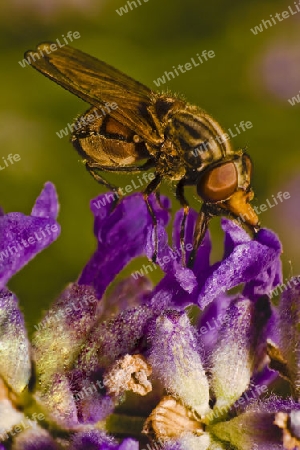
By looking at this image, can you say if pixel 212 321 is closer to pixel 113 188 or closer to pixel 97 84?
pixel 113 188

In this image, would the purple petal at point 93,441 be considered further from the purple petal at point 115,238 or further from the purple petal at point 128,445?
the purple petal at point 115,238

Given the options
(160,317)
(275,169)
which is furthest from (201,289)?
(275,169)

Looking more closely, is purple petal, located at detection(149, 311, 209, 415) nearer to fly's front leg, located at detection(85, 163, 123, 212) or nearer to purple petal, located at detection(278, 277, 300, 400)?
purple petal, located at detection(278, 277, 300, 400)

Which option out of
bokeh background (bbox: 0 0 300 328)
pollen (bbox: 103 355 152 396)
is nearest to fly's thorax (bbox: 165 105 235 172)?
pollen (bbox: 103 355 152 396)

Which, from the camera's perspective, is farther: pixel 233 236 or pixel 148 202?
pixel 148 202

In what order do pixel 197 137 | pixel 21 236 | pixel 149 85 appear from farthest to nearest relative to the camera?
pixel 149 85
pixel 197 137
pixel 21 236

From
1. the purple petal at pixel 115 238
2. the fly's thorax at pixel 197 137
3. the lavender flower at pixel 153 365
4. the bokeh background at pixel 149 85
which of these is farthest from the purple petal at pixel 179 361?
the bokeh background at pixel 149 85

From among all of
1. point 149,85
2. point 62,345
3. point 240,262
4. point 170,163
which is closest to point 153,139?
point 170,163
